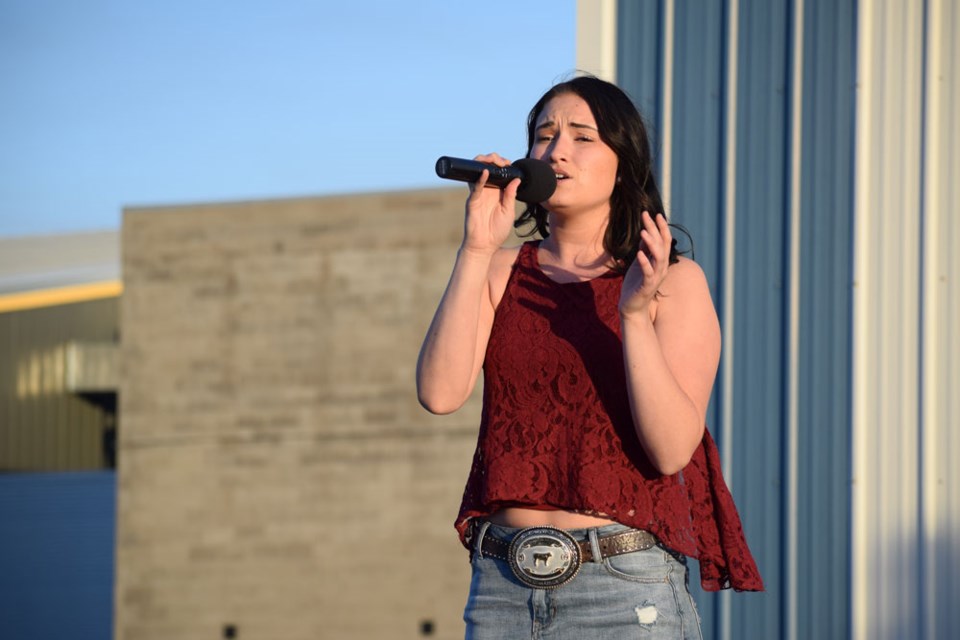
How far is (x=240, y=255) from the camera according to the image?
13.7 meters

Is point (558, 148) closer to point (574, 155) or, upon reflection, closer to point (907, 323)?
point (574, 155)

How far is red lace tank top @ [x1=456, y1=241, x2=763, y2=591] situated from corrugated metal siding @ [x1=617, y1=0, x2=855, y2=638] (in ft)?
6.24

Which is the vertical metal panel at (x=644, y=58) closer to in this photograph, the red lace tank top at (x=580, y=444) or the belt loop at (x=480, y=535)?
the red lace tank top at (x=580, y=444)

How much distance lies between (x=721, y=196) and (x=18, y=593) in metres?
15.9

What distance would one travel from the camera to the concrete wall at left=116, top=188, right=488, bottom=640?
1332 cm

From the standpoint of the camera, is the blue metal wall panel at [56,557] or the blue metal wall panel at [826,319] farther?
the blue metal wall panel at [56,557]

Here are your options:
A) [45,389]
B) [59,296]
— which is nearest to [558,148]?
[59,296]

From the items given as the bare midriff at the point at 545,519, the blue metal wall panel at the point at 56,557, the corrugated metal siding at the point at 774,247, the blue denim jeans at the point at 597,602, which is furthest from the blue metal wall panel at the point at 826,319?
the blue metal wall panel at the point at 56,557

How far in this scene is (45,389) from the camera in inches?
771

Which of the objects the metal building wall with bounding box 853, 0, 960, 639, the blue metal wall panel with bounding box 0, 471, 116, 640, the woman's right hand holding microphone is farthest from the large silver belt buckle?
the blue metal wall panel with bounding box 0, 471, 116, 640

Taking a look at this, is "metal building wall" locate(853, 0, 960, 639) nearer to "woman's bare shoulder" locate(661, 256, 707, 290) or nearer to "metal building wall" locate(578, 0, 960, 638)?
"metal building wall" locate(578, 0, 960, 638)

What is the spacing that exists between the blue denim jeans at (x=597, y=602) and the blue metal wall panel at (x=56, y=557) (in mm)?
16782

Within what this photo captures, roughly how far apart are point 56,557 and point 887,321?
15860 millimetres

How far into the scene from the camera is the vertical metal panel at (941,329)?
4172mm
